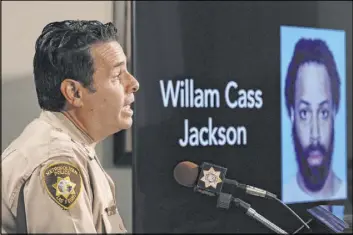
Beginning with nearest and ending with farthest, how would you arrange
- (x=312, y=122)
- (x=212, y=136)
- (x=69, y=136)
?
(x=69, y=136) < (x=212, y=136) < (x=312, y=122)

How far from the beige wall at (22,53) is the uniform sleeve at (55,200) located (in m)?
0.23

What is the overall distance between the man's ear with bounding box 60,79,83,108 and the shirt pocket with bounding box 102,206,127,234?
19 cm

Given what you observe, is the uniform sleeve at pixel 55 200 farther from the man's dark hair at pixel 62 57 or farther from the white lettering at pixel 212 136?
the white lettering at pixel 212 136

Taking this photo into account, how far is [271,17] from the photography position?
1666mm

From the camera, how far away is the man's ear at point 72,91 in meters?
0.87

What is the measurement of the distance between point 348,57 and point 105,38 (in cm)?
112

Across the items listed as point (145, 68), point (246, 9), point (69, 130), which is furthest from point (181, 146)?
point (69, 130)

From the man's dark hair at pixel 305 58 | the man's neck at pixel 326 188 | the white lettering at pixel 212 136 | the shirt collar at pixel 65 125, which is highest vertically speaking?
the man's dark hair at pixel 305 58

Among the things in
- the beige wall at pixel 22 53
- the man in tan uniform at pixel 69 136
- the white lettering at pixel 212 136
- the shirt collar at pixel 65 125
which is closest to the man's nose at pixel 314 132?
the white lettering at pixel 212 136

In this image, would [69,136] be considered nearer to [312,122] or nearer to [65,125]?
[65,125]

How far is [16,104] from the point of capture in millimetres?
1155

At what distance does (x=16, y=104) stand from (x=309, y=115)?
37.5 inches

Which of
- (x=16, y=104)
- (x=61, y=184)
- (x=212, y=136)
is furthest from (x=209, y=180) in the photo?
(x=212, y=136)

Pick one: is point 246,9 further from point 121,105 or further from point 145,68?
point 121,105
